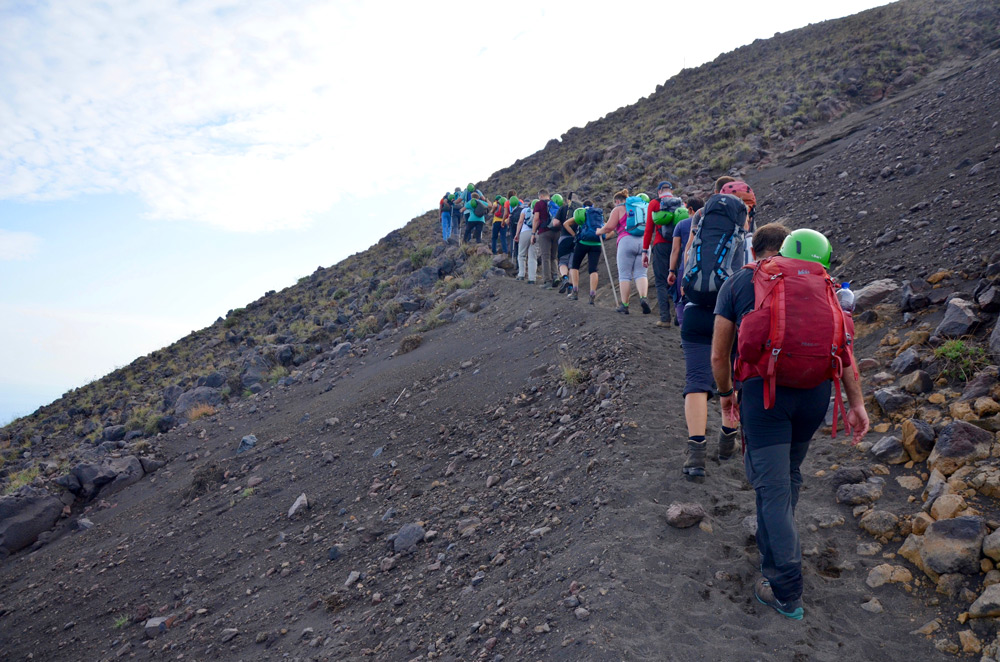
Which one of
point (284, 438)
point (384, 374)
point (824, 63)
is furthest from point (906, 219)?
point (824, 63)

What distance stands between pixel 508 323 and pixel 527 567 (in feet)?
23.2

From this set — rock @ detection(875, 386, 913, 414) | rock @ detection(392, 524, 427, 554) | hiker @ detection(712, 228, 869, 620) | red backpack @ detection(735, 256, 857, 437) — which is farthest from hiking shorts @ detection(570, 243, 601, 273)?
red backpack @ detection(735, 256, 857, 437)

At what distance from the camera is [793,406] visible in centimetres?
320

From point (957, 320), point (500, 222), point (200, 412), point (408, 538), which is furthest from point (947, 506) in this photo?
point (500, 222)

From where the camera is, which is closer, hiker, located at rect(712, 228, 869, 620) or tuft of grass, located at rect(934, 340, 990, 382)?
hiker, located at rect(712, 228, 869, 620)

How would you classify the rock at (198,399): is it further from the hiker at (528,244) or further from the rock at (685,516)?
the rock at (685,516)

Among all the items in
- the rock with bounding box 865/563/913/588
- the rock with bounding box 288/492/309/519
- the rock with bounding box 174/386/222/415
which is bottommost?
the rock with bounding box 865/563/913/588

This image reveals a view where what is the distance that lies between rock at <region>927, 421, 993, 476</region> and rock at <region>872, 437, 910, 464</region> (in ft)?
0.75

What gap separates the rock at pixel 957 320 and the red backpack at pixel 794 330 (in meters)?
3.09

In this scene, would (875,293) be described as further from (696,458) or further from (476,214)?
(476,214)

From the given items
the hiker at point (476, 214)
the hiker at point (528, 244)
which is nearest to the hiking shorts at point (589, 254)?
the hiker at point (528, 244)

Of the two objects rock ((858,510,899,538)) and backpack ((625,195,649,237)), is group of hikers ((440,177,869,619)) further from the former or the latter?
backpack ((625,195,649,237))

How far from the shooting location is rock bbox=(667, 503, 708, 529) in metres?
4.07

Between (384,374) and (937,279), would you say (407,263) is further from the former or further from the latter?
(937,279)
